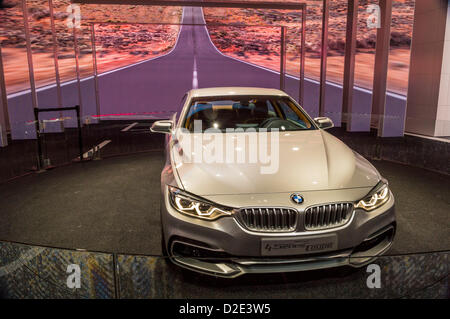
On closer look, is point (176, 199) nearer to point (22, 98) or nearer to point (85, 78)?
point (22, 98)

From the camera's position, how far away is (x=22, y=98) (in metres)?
9.05

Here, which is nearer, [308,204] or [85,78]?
[308,204]

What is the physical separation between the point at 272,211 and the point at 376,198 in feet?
2.49

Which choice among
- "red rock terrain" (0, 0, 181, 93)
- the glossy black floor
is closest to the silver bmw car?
the glossy black floor

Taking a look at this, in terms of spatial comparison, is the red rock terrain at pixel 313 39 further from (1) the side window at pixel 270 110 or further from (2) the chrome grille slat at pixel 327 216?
(2) the chrome grille slat at pixel 327 216

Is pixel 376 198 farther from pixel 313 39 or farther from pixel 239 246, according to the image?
pixel 313 39

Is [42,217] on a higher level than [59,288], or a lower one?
lower

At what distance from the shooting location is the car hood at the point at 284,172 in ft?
7.16

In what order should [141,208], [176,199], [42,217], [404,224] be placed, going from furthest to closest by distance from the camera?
1. [141,208]
2. [42,217]
3. [404,224]
4. [176,199]

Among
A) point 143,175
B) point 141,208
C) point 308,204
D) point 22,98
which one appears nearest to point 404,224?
point 308,204

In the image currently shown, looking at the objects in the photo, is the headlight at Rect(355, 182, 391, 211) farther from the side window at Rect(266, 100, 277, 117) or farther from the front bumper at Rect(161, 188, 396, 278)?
the side window at Rect(266, 100, 277, 117)

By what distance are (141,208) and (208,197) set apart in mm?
2138
